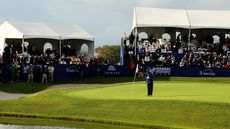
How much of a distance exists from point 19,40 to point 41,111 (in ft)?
84.5

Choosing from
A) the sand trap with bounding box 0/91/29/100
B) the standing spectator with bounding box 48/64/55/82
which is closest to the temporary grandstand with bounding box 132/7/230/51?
the standing spectator with bounding box 48/64/55/82

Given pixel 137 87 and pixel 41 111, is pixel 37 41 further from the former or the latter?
pixel 41 111

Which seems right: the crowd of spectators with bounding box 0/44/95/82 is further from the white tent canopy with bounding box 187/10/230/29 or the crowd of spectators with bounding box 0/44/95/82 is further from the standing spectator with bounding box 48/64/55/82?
the white tent canopy with bounding box 187/10/230/29

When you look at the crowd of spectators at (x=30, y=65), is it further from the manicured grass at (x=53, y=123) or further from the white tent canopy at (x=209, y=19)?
the manicured grass at (x=53, y=123)

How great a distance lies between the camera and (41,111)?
30.4 meters

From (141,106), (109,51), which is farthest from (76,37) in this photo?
(109,51)

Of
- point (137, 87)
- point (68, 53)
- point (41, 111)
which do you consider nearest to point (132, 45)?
point (68, 53)

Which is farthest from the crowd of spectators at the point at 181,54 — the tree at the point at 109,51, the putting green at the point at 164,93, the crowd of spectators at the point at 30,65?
the tree at the point at 109,51

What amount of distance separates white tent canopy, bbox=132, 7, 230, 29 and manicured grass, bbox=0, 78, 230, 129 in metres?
18.3

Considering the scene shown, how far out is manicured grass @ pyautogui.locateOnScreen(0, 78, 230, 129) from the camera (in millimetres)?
26359

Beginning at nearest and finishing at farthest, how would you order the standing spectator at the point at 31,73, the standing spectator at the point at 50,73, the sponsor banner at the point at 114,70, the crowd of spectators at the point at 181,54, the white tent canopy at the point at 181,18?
the standing spectator at the point at 31,73 → the standing spectator at the point at 50,73 → the crowd of spectators at the point at 181,54 → the sponsor banner at the point at 114,70 → the white tent canopy at the point at 181,18

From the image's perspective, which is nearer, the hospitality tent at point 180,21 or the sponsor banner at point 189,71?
the sponsor banner at point 189,71

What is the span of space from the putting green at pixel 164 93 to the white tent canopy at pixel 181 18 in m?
15.3

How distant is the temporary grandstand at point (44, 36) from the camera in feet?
171
